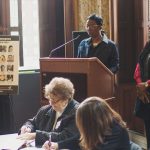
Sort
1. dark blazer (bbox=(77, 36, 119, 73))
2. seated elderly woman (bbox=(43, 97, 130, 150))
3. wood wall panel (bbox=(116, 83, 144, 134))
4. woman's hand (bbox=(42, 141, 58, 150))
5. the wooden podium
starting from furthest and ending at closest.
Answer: wood wall panel (bbox=(116, 83, 144, 134))
dark blazer (bbox=(77, 36, 119, 73))
the wooden podium
woman's hand (bbox=(42, 141, 58, 150))
seated elderly woman (bbox=(43, 97, 130, 150))

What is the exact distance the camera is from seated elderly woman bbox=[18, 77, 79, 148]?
2721 millimetres

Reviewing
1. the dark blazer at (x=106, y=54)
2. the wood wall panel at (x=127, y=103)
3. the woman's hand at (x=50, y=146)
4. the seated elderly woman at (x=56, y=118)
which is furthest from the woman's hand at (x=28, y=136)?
the wood wall panel at (x=127, y=103)

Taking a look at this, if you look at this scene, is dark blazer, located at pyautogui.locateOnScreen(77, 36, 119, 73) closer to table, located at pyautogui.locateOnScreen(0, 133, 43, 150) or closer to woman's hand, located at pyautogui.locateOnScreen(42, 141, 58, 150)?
table, located at pyautogui.locateOnScreen(0, 133, 43, 150)

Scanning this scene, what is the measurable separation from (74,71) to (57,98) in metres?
0.66

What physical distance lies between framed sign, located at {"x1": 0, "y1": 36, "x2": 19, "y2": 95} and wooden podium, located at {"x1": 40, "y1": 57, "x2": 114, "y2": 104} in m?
0.39

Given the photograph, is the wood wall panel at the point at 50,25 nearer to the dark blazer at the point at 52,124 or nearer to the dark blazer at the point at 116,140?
the dark blazer at the point at 52,124

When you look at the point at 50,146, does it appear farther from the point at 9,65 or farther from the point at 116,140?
the point at 9,65

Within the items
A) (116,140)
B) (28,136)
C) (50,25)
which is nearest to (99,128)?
(116,140)

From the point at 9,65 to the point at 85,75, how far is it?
0.91 meters

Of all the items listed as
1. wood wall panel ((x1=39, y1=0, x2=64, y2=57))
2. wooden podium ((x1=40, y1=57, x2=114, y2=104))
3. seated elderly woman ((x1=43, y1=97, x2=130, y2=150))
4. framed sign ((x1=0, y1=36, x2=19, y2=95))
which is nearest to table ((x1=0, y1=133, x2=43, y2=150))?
seated elderly woman ((x1=43, y1=97, x2=130, y2=150))

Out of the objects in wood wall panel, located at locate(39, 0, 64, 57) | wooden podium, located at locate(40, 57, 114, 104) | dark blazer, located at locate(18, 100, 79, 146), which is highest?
wood wall panel, located at locate(39, 0, 64, 57)

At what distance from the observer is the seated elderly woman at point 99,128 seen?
206cm

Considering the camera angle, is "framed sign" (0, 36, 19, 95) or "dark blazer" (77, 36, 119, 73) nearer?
A: "framed sign" (0, 36, 19, 95)

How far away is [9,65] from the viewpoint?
3906mm
